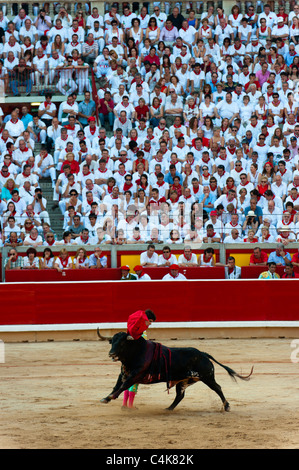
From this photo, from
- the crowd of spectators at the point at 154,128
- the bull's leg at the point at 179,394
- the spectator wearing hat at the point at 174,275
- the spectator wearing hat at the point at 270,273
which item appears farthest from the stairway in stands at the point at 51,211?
the bull's leg at the point at 179,394

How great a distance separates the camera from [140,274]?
49.0ft

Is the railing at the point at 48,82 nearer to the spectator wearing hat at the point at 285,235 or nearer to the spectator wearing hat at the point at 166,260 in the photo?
the spectator wearing hat at the point at 166,260

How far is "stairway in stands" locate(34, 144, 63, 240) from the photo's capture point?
649 inches

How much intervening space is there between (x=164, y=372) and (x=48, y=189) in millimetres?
9244

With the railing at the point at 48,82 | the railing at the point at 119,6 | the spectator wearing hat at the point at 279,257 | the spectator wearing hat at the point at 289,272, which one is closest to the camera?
the spectator wearing hat at the point at 289,272

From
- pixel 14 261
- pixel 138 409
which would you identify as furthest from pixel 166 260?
pixel 138 409

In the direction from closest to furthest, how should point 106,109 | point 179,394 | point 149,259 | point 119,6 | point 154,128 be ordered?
point 179,394 < point 149,259 < point 154,128 < point 106,109 < point 119,6

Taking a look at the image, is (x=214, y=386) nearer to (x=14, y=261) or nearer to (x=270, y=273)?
(x=270, y=273)

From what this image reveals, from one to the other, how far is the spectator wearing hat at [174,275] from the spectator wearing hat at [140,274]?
29cm

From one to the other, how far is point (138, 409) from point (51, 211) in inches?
329

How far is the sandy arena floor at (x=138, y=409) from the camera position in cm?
745

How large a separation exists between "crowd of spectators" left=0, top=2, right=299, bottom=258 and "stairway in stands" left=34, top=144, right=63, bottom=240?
0.20 metres
